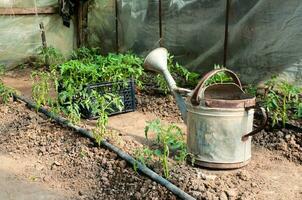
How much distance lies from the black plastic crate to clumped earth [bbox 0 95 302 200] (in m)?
0.38

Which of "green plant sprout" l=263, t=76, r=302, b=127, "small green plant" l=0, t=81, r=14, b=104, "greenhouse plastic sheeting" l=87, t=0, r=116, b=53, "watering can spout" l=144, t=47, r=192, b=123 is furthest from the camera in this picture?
"greenhouse plastic sheeting" l=87, t=0, r=116, b=53

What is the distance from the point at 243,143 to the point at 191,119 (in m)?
0.40

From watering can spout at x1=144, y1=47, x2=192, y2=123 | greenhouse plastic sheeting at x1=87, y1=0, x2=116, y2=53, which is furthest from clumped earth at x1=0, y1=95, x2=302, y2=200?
greenhouse plastic sheeting at x1=87, y1=0, x2=116, y2=53

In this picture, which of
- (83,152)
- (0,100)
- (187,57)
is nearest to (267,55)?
(187,57)

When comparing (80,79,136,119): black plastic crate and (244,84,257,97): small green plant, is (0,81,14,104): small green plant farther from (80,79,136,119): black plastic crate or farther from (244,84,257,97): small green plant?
(244,84,257,97): small green plant

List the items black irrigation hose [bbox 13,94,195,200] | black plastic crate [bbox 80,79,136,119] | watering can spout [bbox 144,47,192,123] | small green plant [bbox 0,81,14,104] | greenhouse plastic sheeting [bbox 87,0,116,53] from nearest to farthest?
black irrigation hose [bbox 13,94,195,200]
watering can spout [bbox 144,47,192,123]
black plastic crate [bbox 80,79,136,119]
small green plant [bbox 0,81,14,104]
greenhouse plastic sheeting [bbox 87,0,116,53]

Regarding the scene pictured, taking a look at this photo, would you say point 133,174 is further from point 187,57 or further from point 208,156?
point 187,57

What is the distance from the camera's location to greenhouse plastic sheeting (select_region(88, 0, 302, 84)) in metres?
4.29

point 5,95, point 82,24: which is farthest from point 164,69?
point 82,24

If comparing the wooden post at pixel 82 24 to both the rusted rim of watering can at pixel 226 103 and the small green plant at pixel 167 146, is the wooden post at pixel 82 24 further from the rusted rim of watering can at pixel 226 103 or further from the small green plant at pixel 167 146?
the rusted rim of watering can at pixel 226 103

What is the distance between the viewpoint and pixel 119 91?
425 cm

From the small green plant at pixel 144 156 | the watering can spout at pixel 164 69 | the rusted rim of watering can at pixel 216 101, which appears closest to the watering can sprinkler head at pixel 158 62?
the watering can spout at pixel 164 69

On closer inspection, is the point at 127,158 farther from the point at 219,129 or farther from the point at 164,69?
the point at 164,69

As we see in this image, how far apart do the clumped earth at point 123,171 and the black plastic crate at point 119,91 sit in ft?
1.23
